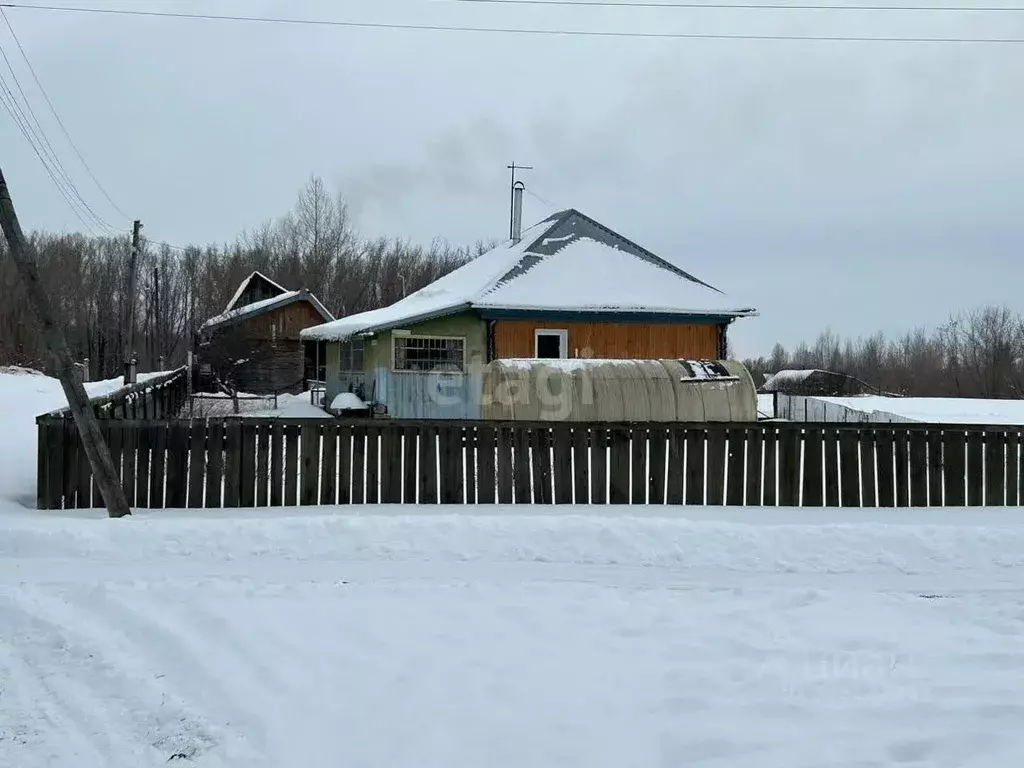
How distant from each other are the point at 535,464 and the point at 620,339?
44.7 feet

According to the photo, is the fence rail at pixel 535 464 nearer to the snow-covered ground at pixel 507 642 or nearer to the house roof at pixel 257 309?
the snow-covered ground at pixel 507 642

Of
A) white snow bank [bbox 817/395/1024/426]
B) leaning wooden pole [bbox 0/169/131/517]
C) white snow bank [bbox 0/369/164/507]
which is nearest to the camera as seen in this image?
leaning wooden pole [bbox 0/169/131/517]

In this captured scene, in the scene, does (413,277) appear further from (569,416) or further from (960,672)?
(960,672)

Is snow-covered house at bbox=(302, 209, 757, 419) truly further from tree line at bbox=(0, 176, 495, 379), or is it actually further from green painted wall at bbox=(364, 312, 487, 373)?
tree line at bbox=(0, 176, 495, 379)

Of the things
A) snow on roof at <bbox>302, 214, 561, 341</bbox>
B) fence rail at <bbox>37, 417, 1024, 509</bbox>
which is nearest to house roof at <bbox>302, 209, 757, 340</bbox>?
snow on roof at <bbox>302, 214, 561, 341</bbox>

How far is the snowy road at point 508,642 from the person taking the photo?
4375 millimetres

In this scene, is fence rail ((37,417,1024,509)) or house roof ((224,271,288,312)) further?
house roof ((224,271,288,312))

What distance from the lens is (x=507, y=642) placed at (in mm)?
5633

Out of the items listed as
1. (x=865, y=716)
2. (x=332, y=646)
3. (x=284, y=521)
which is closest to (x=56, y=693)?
(x=332, y=646)

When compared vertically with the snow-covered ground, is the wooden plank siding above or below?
above

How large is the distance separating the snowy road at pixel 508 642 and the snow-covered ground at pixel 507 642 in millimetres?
20

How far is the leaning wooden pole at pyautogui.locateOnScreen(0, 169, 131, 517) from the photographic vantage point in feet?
29.4

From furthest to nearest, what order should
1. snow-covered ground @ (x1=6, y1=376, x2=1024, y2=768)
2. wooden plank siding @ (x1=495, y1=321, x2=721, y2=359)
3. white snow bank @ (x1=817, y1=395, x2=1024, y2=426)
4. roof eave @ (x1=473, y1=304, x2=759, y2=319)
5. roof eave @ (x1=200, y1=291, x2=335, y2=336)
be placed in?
roof eave @ (x1=200, y1=291, x2=335, y2=336) < white snow bank @ (x1=817, y1=395, x2=1024, y2=426) < wooden plank siding @ (x1=495, y1=321, x2=721, y2=359) < roof eave @ (x1=473, y1=304, x2=759, y2=319) < snow-covered ground @ (x1=6, y1=376, x2=1024, y2=768)

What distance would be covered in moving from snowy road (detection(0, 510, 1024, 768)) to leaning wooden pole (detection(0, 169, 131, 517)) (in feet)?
2.29
